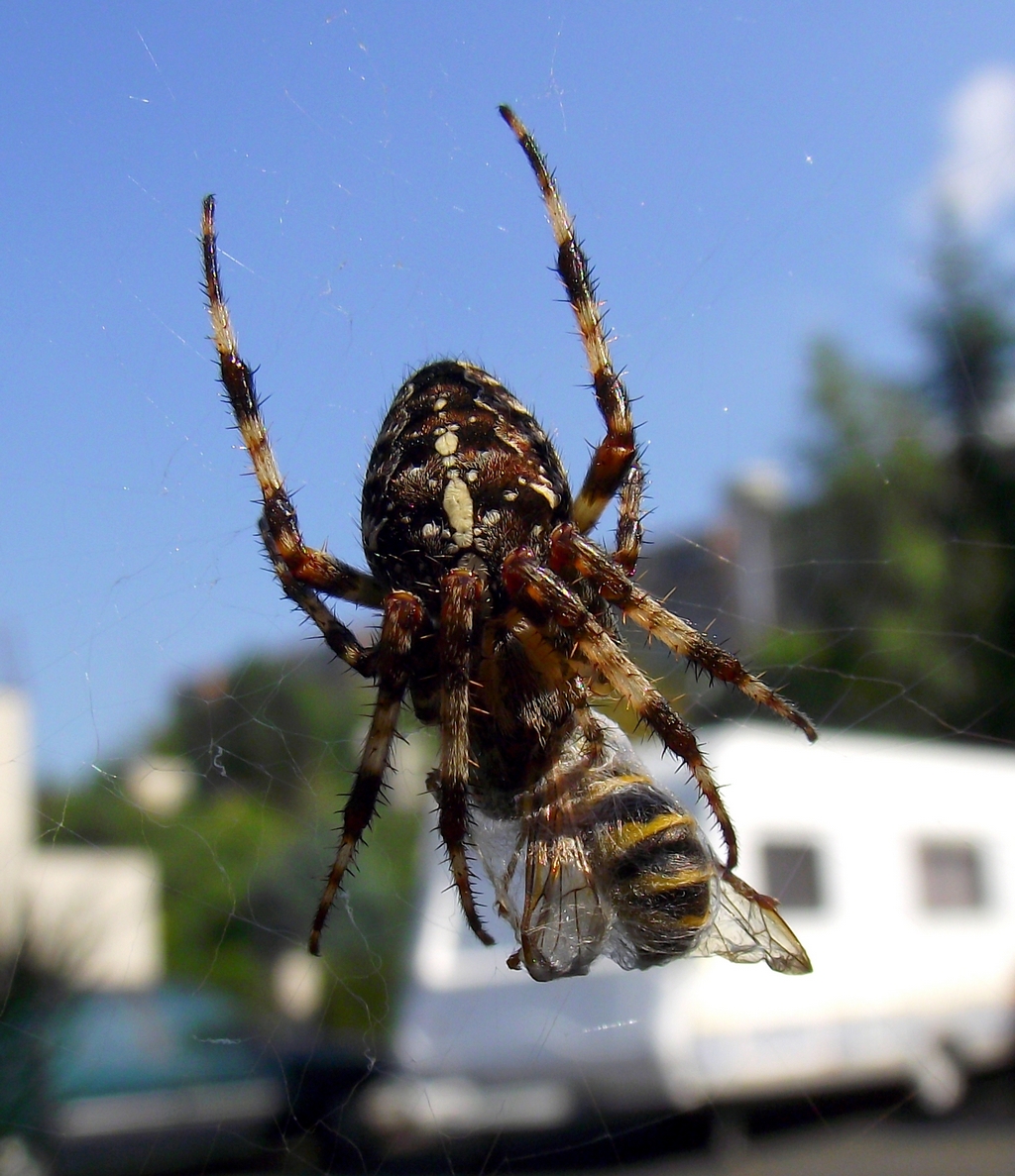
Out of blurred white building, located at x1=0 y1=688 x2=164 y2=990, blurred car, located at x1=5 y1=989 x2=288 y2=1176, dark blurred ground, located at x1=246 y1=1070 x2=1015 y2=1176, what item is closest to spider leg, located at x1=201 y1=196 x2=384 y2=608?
blurred white building, located at x1=0 y1=688 x2=164 y2=990

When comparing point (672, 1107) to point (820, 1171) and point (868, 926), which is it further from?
point (868, 926)

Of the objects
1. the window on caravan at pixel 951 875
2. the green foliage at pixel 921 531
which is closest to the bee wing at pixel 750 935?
the window on caravan at pixel 951 875

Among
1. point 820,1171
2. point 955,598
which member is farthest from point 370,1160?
point 955,598

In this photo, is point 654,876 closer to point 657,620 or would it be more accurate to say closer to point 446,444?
point 657,620

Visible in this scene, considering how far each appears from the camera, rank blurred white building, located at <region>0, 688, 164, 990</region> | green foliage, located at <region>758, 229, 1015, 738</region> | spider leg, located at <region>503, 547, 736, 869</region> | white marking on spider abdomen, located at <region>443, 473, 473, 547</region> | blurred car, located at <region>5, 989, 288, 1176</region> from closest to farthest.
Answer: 1. spider leg, located at <region>503, 547, 736, 869</region>
2. white marking on spider abdomen, located at <region>443, 473, 473, 547</region>
3. blurred white building, located at <region>0, 688, 164, 990</region>
4. blurred car, located at <region>5, 989, 288, 1176</region>
5. green foliage, located at <region>758, 229, 1015, 738</region>

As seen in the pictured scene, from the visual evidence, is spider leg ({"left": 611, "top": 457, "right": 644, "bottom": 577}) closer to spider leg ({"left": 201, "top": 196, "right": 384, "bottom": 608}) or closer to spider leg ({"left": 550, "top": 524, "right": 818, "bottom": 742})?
spider leg ({"left": 550, "top": 524, "right": 818, "bottom": 742})
